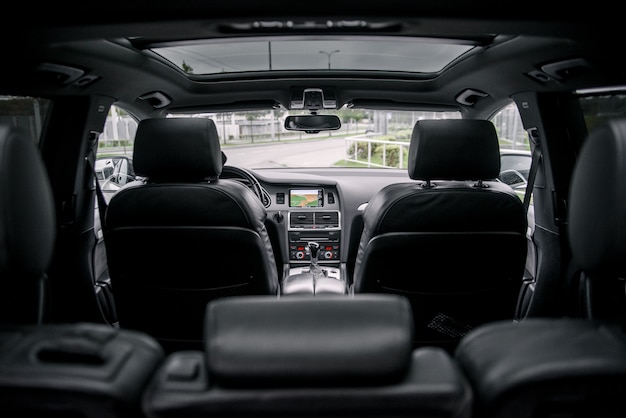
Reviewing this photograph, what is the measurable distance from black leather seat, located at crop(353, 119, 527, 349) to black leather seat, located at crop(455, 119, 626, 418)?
0.97 metres

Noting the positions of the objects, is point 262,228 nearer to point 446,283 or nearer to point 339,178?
point 446,283

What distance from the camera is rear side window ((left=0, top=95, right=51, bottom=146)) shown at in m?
2.59

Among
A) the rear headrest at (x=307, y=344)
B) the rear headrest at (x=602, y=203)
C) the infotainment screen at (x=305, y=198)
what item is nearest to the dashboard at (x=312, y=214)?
the infotainment screen at (x=305, y=198)

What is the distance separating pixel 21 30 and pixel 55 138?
1.80m

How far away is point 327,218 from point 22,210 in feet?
11.8

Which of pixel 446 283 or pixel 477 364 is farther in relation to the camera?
pixel 446 283

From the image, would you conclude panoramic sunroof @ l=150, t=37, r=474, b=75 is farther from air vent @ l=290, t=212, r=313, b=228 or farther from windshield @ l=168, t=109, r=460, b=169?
air vent @ l=290, t=212, r=313, b=228

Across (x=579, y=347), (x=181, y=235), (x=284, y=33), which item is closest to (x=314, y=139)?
(x=181, y=235)

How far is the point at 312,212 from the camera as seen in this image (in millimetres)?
4676

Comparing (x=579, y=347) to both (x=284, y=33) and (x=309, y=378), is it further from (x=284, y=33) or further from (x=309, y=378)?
A: (x=284, y=33)

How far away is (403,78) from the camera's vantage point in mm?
3951

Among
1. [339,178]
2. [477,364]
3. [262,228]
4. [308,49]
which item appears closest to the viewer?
[477,364]

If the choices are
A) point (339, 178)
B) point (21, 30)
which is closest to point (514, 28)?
point (21, 30)

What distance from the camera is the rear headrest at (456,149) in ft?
8.09
